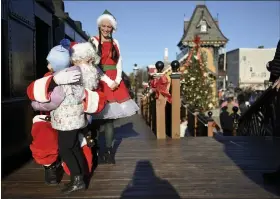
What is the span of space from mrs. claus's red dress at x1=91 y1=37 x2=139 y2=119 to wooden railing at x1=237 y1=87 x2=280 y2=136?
3.61 metres

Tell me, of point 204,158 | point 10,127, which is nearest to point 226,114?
point 204,158

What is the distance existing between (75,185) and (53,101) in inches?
30.3

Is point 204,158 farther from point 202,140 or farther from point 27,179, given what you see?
point 27,179

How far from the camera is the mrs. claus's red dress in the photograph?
4148 mm

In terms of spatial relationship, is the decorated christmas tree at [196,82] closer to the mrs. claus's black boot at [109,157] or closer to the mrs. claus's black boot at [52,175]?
the mrs. claus's black boot at [109,157]

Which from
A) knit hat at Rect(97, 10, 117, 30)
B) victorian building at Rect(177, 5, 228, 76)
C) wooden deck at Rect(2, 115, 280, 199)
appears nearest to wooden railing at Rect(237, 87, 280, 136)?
wooden deck at Rect(2, 115, 280, 199)

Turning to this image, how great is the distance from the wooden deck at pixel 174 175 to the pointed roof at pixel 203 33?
34.7 meters

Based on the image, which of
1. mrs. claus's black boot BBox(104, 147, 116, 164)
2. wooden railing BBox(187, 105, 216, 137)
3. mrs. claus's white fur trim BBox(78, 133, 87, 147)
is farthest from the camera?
wooden railing BBox(187, 105, 216, 137)

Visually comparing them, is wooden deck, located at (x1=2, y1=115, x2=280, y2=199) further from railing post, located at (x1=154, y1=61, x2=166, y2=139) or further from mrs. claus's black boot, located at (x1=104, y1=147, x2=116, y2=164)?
railing post, located at (x1=154, y1=61, x2=166, y2=139)

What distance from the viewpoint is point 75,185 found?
3.22 meters

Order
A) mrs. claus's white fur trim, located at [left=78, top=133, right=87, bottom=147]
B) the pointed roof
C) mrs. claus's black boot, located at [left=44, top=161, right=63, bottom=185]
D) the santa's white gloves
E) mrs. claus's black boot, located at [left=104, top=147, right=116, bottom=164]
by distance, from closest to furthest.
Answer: the santa's white gloves < mrs. claus's black boot, located at [left=44, top=161, right=63, bottom=185] < mrs. claus's white fur trim, located at [left=78, top=133, right=87, bottom=147] < mrs. claus's black boot, located at [left=104, top=147, right=116, bottom=164] < the pointed roof

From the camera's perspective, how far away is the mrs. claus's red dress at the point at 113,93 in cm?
415

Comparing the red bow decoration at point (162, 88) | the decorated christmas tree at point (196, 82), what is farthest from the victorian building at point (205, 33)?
the red bow decoration at point (162, 88)

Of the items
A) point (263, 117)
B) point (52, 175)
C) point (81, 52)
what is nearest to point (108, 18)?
point (81, 52)
